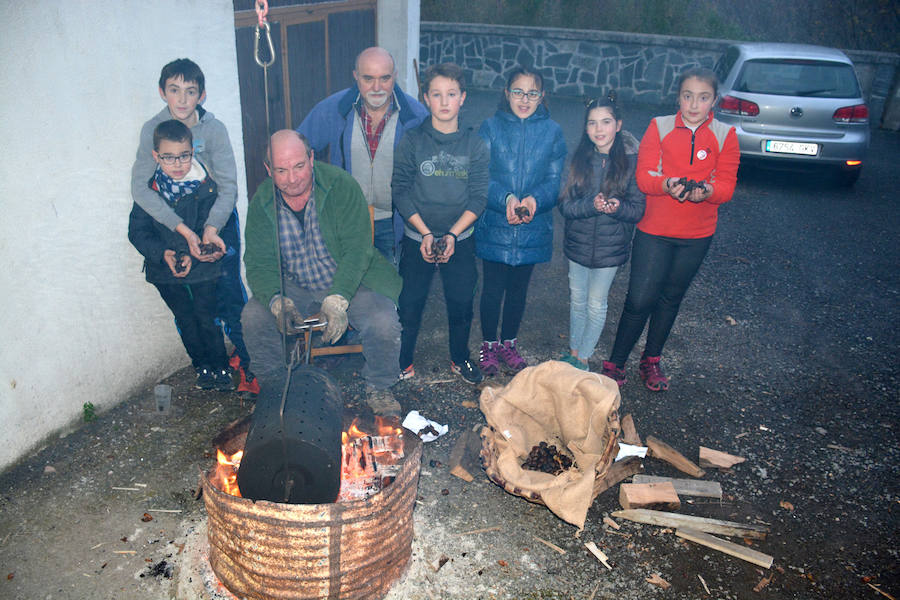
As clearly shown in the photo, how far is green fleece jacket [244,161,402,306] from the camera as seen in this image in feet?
13.4

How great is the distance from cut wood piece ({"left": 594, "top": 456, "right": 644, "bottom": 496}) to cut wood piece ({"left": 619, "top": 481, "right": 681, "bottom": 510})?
0.09m

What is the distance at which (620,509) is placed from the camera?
3840 millimetres

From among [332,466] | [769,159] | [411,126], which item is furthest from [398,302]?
[769,159]

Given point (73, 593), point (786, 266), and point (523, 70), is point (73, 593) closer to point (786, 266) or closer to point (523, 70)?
point (523, 70)

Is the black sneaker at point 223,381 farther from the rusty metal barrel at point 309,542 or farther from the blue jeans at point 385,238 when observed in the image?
the rusty metal barrel at point 309,542

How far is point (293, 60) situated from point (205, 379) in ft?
9.78

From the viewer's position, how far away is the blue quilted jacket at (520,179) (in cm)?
445

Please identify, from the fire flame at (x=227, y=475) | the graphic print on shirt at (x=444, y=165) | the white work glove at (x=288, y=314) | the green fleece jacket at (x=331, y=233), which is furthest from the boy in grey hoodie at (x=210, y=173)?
the fire flame at (x=227, y=475)

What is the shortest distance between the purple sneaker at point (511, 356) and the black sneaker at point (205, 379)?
211cm

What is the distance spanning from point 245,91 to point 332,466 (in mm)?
3520

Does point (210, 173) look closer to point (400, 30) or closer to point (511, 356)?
point (511, 356)

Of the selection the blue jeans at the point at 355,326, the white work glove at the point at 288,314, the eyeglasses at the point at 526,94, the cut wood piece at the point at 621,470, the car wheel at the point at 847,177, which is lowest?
the cut wood piece at the point at 621,470

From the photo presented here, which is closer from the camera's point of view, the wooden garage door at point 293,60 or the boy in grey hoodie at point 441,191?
the boy in grey hoodie at point 441,191

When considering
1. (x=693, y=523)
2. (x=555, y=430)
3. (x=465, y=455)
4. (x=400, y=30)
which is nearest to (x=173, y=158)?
(x=465, y=455)
